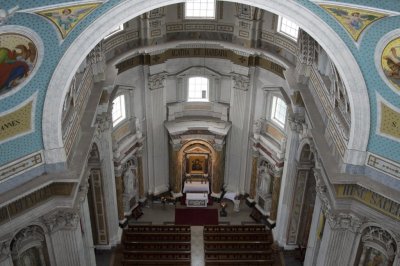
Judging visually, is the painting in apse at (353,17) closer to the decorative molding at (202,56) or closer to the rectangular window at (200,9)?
the decorative molding at (202,56)

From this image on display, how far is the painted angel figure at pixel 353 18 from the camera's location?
43.5 ft

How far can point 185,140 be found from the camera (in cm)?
2703

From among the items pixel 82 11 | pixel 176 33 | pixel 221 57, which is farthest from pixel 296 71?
pixel 82 11

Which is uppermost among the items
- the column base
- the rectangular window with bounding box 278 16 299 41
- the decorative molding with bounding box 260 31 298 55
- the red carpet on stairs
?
the rectangular window with bounding box 278 16 299 41

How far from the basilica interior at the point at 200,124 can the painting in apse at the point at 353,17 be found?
4 centimetres

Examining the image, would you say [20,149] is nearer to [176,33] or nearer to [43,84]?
[43,84]

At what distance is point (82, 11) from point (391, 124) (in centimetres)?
928

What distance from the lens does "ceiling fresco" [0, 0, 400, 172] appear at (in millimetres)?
12547

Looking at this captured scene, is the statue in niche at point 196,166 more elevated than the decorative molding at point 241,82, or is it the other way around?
the decorative molding at point 241,82

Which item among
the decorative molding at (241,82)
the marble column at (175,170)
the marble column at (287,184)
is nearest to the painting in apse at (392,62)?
the marble column at (287,184)

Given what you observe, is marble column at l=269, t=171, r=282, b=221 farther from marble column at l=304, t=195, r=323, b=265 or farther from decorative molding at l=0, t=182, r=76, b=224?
decorative molding at l=0, t=182, r=76, b=224

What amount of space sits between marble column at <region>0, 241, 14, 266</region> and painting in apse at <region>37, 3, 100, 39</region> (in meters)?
6.54

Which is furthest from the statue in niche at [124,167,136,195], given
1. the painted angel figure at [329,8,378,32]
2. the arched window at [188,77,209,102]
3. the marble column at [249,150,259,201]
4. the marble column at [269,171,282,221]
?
the painted angel figure at [329,8,378,32]

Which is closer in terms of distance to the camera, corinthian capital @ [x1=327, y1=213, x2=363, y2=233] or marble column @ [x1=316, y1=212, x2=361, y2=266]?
corinthian capital @ [x1=327, y1=213, x2=363, y2=233]
